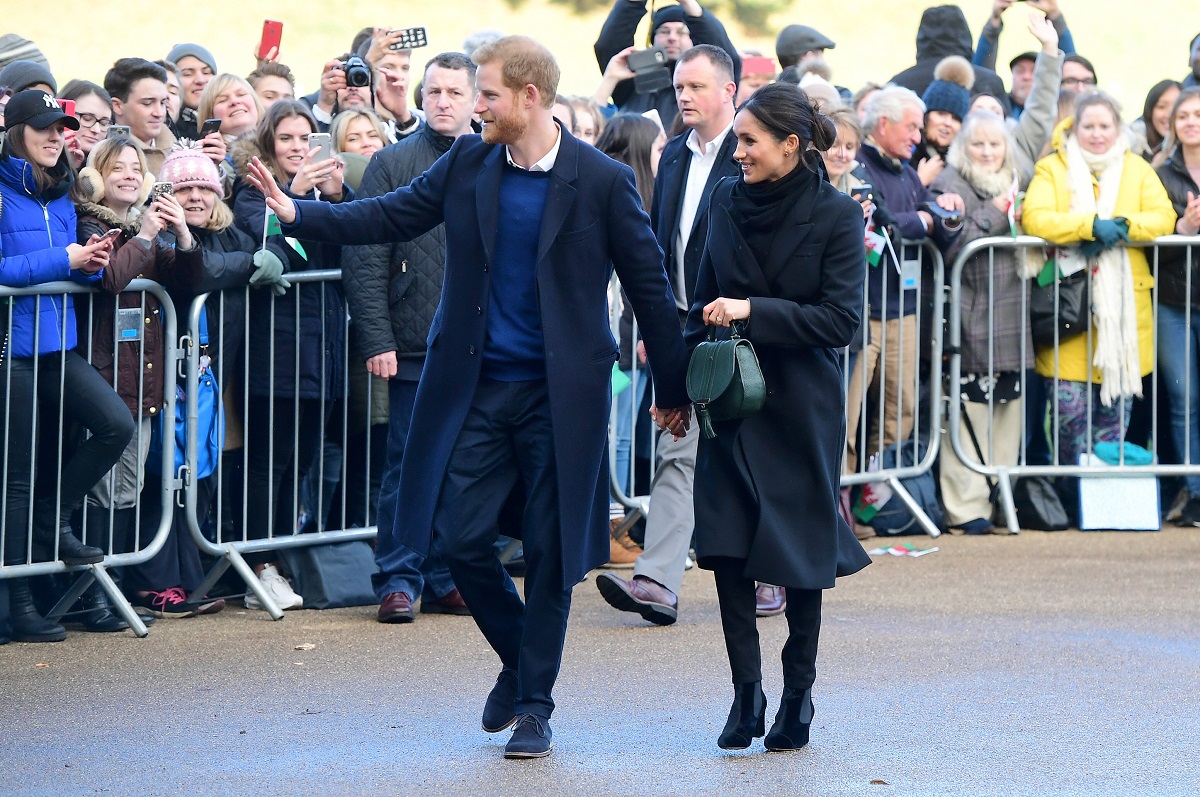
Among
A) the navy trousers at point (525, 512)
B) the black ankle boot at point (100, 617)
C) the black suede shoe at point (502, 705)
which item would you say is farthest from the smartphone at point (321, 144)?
the black suede shoe at point (502, 705)

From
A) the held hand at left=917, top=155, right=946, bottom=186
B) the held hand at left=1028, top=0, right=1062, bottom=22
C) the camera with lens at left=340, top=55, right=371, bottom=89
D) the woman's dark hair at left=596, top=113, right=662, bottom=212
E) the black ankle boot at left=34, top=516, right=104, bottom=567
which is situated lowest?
the black ankle boot at left=34, top=516, right=104, bottom=567

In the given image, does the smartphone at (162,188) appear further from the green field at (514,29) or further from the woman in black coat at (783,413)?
the green field at (514,29)

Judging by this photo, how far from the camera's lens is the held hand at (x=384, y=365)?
748 centimetres

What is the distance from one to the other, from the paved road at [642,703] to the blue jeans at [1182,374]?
5.88 ft

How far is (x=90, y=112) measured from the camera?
780cm

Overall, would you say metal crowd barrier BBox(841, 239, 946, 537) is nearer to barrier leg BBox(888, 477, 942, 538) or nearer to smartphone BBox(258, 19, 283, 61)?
barrier leg BBox(888, 477, 942, 538)

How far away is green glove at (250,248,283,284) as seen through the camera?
7441 millimetres

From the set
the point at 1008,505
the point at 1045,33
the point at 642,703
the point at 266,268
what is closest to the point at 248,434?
the point at 266,268

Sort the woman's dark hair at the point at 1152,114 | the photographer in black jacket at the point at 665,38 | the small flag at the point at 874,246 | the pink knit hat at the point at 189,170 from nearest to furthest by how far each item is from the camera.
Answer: the pink knit hat at the point at 189,170 → the small flag at the point at 874,246 → the photographer in black jacket at the point at 665,38 → the woman's dark hair at the point at 1152,114

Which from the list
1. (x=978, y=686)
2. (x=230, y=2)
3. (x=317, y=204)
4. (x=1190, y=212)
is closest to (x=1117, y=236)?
(x=1190, y=212)

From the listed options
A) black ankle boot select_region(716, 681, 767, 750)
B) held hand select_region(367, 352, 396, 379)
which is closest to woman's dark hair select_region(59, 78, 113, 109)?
held hand select_region(367, 352, 396, 379)

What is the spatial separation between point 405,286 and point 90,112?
5.23ft

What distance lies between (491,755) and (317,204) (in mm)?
1697

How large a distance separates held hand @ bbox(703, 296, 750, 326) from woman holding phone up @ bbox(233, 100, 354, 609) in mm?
2798
